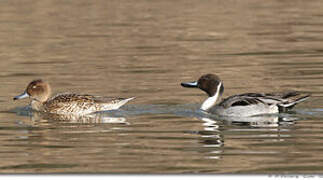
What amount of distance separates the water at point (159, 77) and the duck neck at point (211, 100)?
0.16 m

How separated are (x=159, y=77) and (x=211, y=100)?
120 inches

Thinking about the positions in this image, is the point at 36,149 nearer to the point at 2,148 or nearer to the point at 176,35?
the point at 2,148

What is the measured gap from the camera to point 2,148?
10836 mm

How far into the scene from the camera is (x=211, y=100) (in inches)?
549

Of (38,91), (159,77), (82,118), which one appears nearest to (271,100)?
(82,118)

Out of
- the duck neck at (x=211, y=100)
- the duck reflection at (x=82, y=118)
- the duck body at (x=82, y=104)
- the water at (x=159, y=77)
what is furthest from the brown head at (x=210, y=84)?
the duck reflection at (x=82, y=118)

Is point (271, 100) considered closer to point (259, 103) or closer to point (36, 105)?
point (259, 103)

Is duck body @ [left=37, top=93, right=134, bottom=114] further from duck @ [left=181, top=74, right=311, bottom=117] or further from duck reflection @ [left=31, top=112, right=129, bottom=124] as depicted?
duck @ [left=181, top=74, right=311, bottom=117]


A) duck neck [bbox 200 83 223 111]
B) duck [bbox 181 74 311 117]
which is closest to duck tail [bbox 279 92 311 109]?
duck [bbox 181 74 311 117]

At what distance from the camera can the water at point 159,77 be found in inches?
394

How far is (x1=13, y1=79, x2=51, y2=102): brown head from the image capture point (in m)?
14.4

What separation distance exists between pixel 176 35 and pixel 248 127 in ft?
40.9

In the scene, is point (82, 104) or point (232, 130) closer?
point (232, 130)

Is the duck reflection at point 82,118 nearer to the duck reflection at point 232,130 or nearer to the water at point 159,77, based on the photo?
the water at point 159,77
